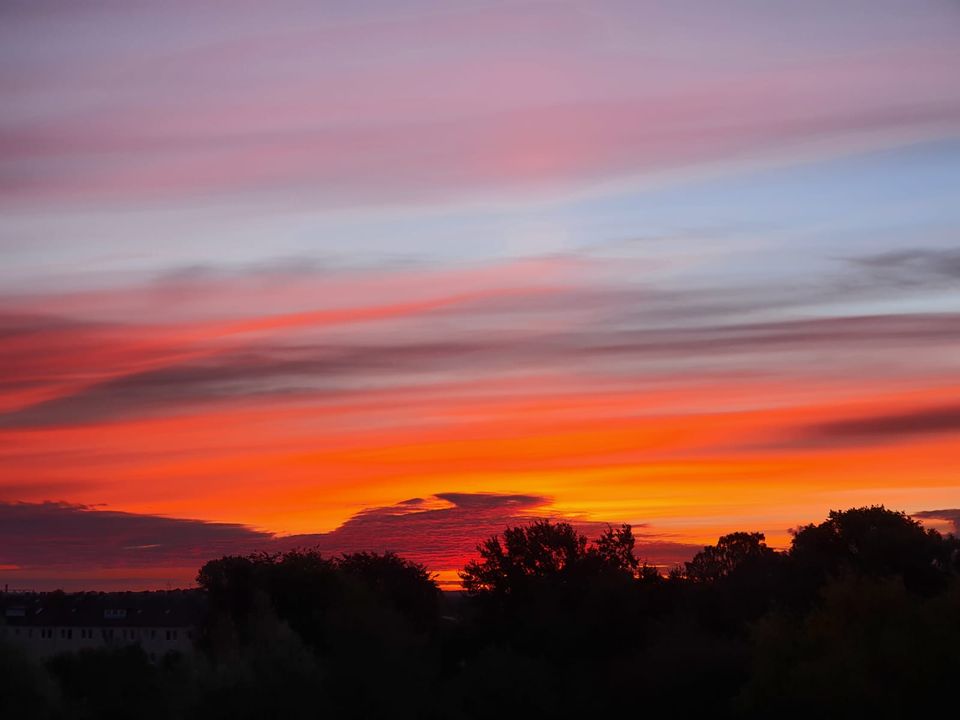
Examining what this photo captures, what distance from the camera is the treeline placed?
51656 millimetres

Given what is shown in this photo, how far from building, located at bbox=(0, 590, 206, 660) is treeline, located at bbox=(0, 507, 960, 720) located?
112 feet

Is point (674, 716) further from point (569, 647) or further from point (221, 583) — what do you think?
point (221, 583)

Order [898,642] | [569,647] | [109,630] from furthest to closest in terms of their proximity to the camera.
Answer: [109,630]
[569,647]
[898,642]

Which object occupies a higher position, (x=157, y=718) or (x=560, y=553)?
(x=560, y=553)

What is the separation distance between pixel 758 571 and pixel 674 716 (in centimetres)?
2144

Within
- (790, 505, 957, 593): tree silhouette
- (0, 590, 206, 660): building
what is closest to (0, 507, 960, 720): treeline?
(790, 505, 957, 593): tree silhouette

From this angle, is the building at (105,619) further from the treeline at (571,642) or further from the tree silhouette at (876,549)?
the tree silhouette at (876,549)

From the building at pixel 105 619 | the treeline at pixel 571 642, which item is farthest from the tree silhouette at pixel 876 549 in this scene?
the building at pixel 105 619

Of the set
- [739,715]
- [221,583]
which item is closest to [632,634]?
[739,715]

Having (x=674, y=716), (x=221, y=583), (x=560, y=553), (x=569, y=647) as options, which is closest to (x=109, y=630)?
(x=221, y=583)

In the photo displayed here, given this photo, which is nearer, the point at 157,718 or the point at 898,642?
the point at 898,642

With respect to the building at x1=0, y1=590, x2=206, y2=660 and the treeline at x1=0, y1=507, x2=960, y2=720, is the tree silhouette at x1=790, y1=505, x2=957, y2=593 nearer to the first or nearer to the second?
the treeline at x1=0, y1=507, x2=960, y2=720

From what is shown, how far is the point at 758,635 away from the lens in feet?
189

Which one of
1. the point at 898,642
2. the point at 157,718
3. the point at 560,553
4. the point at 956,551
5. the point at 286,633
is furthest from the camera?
the point at 560,553
